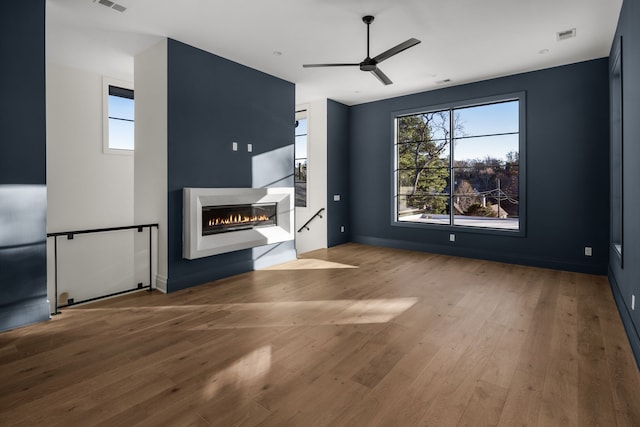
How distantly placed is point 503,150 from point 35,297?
6.35m

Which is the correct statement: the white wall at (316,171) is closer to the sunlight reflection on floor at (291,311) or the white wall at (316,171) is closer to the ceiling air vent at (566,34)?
the sunlight reflection on floor at (291,311)

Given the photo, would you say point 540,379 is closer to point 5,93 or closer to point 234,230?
point 234,230

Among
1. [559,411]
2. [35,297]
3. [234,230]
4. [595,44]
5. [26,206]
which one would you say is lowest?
[559,411]

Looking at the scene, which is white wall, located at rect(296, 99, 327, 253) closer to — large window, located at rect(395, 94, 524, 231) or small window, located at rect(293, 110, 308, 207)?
small window, located at rect(293, 110, 308, 207)

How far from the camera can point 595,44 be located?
4.22 metres

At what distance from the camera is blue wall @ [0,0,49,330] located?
2.88 meters

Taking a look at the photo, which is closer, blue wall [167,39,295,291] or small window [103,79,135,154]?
blue wall [167,39,295,291]

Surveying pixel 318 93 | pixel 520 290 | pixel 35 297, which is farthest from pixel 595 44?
pixel 35 297

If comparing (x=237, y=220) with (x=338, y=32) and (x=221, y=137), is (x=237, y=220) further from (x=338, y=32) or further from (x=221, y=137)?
(x=338, y=32)

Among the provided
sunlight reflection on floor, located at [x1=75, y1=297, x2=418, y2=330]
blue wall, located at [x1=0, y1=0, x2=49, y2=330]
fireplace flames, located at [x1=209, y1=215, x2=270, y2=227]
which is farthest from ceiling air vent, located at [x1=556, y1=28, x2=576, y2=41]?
blue wall, located at [x1=0, y1=0, x2=49, y2=330]

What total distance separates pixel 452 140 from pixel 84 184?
6.05 meters

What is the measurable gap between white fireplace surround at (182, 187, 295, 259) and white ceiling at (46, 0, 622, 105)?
5.92 ft

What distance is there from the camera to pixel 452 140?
611cm

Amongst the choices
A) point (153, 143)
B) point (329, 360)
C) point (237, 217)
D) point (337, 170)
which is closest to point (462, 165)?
point (337, 170)
